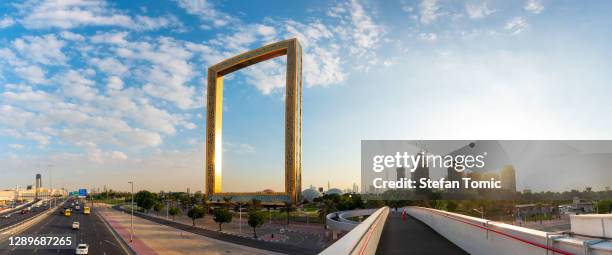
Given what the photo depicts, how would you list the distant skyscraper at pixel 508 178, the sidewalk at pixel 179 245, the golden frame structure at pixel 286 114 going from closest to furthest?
the sidewalk at pixel 179 245 → the golden frame structure at pixel 286 114 → the distant skyscraper at pixel 508 178

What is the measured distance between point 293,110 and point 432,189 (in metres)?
34.6

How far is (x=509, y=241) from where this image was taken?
724cm

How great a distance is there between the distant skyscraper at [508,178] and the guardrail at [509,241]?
87.6 meters

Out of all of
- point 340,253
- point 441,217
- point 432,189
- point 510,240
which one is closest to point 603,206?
point 432,189

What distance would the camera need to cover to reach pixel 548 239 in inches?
221

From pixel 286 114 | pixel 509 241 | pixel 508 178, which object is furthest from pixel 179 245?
pixel 508 178

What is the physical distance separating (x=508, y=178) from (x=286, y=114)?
53.1 m

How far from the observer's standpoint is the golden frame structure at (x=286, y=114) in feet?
236

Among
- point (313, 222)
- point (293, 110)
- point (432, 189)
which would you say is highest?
point (293, 110)

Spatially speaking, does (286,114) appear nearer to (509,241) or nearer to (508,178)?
(508,178)

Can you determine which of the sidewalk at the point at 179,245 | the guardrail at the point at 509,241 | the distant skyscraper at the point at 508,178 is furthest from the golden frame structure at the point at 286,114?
the guardrail at the point at 509,241

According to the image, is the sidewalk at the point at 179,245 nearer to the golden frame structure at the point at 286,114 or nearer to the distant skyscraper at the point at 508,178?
the golden frame structure at the point at 286,114

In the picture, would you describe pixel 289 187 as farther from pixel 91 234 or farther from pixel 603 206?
pixel 603 206

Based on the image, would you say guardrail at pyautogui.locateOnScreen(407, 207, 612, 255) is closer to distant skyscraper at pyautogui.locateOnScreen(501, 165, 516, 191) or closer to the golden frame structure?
the golden frame structure
